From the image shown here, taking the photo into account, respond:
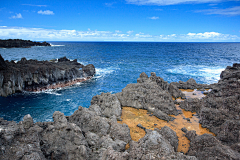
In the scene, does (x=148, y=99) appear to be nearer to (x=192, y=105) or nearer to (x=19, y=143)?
(x=192, y=105)

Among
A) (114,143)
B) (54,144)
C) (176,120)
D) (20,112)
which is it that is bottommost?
(20,112)

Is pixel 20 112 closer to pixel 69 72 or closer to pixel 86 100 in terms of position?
pixel 86 100

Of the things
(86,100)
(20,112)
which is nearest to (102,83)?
(86,100)

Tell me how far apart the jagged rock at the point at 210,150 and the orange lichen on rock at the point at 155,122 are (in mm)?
1770

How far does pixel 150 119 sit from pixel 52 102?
56.2 feet

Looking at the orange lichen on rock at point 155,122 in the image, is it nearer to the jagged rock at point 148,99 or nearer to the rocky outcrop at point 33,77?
the jagged rock at point 148,99

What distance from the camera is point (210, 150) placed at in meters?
9.00

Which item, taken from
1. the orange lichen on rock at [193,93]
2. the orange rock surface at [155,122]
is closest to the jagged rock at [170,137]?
the orange rock surface at [155,122]

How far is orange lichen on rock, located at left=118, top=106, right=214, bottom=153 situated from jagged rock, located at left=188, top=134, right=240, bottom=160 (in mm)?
1770

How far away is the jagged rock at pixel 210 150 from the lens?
8234mm

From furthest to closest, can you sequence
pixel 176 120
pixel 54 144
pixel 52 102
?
pixel 52 102 < pixel 176 120 < pixel 54 144

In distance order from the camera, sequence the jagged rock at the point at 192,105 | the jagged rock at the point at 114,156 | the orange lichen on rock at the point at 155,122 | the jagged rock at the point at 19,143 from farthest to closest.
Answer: the jagged rock at the point at 192,105
the orange lichen on rock at the point at 155,122
the jagged rock at the point at 114,156
the jagged rock at the point at 19,143

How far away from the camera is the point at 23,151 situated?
22.5ft

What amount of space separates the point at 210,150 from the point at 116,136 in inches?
243
